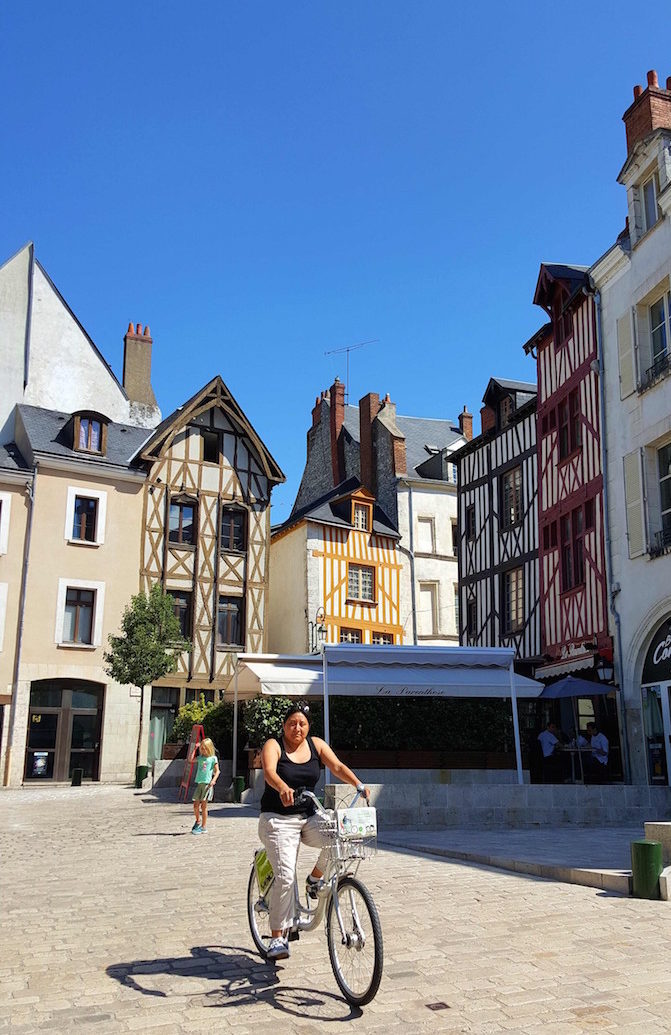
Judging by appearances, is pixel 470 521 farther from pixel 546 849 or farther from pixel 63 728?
pixel 546 849

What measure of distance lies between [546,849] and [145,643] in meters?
12.3

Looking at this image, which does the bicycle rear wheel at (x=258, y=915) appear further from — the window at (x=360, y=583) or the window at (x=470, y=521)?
the window at (x=360, y=583)

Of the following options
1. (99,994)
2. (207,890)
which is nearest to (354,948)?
(99,994)

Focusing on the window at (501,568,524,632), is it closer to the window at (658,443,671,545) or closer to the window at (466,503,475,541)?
the window at (466,503,475,541)

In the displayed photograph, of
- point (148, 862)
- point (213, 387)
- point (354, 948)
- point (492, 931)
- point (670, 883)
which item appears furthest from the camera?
point (213, 387)

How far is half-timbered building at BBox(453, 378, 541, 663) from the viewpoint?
2198 centimetres

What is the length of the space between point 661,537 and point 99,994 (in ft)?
43.3

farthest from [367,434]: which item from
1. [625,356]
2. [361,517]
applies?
[625,356]

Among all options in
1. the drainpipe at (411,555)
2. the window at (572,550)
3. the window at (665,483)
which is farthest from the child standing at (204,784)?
the drainpipe at (411,555)

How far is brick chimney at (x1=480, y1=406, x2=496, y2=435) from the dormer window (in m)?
10.0

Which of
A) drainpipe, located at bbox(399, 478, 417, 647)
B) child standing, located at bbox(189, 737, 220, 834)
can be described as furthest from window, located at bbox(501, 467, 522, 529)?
child standing, located at bbox(189, 737, 220, 834)

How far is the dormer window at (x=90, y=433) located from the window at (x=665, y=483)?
1502cm

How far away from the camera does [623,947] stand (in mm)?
5633

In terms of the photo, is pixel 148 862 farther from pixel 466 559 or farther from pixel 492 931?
pixel 466 559
